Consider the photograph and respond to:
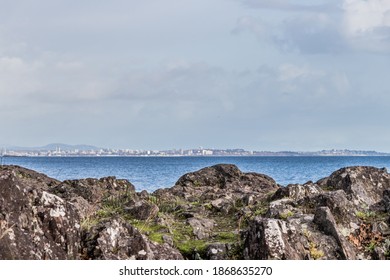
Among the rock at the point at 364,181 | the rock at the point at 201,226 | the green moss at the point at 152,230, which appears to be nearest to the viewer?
the green moss at the point at 152,230

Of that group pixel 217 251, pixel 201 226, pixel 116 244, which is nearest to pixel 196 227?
pixel 201 226

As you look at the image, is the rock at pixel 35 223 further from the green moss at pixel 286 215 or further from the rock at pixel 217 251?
the green moss at pixel 286 215

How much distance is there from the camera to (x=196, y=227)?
1708 cm

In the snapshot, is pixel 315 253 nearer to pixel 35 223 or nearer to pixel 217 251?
pixel 217 251

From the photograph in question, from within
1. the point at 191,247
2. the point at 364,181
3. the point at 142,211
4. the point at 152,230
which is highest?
the point at 364,181

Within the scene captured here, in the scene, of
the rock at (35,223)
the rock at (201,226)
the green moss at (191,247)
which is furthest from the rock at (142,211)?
the rock at (35,223)

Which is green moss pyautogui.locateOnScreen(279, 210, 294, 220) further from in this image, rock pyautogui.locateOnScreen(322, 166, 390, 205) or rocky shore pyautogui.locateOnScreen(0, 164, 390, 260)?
rock pyautogui.locateOnScreen(322, 166, 390, 205)

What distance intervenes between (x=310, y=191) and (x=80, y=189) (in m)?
9.54

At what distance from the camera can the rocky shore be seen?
12.3 m

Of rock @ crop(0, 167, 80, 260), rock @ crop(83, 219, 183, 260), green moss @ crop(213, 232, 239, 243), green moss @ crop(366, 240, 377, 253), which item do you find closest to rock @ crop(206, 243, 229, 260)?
green moss @ crop(213, 232, 239, 243)

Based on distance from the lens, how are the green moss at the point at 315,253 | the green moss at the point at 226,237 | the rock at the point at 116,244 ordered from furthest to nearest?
1. the green moss at the point at 226,237
2. the green moss at the point at 315,253
3. the rock at the point at 116,244

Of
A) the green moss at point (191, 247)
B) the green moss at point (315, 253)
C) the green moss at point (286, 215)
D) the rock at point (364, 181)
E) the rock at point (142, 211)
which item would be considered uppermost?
the rock at point (364, 181)

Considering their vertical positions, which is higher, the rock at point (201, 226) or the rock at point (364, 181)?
the rock at point (364, 181)

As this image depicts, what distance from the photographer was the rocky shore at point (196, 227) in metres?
12.3
